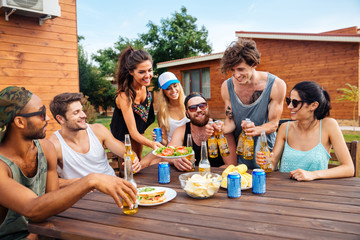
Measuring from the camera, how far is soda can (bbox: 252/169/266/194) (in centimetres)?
191

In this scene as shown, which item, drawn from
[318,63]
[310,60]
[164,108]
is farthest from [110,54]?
[164,108]

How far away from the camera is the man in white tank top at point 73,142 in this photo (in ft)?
8.99

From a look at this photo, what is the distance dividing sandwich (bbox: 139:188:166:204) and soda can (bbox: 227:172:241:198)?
48 cm

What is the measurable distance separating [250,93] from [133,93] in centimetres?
155

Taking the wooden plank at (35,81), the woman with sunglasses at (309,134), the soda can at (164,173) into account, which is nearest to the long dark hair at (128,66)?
the soda can at (164,173)

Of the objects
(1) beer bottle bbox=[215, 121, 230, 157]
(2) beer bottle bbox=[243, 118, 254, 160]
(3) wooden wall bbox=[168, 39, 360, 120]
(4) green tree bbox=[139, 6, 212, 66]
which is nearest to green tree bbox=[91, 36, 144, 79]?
(4) green tree bbox=[139, 6, 212, 66]

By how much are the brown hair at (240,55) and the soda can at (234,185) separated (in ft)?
5.23

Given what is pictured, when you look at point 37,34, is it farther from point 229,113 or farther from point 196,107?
point 229,113

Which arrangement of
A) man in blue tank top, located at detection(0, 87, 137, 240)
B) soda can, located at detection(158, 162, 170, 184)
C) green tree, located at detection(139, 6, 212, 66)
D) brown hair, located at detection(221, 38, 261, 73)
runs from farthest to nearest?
green tree, located at detection(139, 6, 212, 66) < brown hair, located at detection(221, 38, 261, 73) < soda can, located at detection(158, 162, 170, 184) < man in blue tank top, located at detection(0, 87, 137, 240)

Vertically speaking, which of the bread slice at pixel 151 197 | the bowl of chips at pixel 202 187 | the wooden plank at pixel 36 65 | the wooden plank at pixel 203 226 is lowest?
the wooden plank at pixel 203 226

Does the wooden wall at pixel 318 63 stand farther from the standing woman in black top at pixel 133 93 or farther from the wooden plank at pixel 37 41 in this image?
the standing woman in black top at pixel 133 93

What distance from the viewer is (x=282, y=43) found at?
1270cm

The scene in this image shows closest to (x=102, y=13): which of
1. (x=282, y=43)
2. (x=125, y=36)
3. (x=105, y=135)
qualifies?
(x=125, y=36)

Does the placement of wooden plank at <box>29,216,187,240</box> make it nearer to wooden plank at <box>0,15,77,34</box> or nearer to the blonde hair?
the blonde hair
